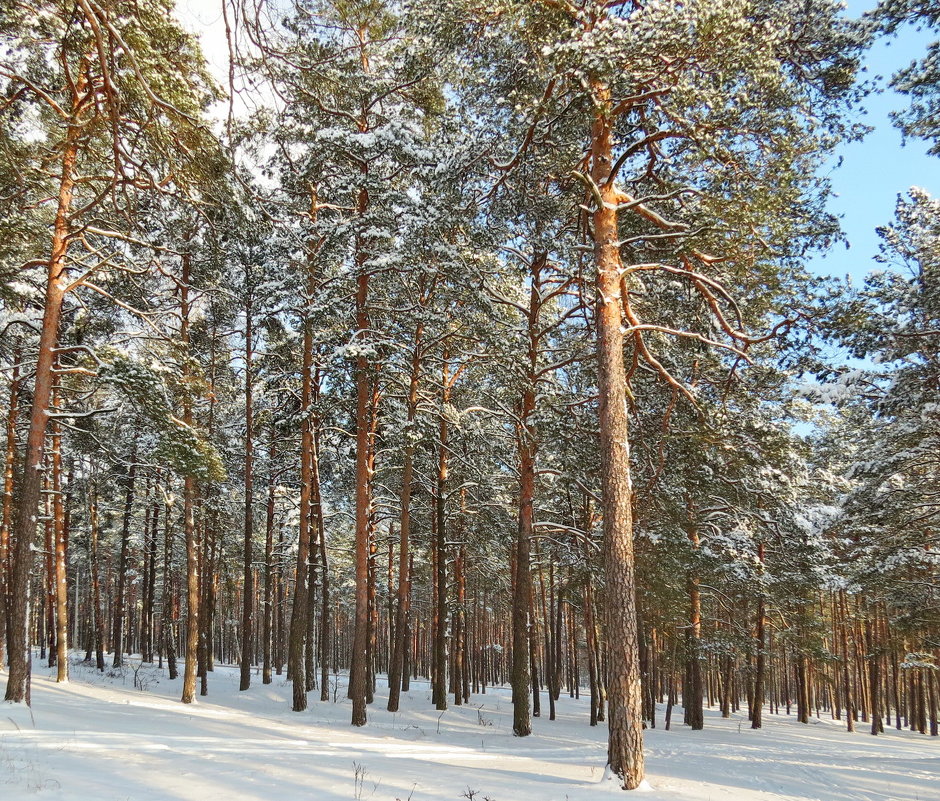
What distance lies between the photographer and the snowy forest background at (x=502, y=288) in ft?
23.2

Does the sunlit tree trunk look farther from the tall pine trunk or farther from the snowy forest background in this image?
the tall pine trunk

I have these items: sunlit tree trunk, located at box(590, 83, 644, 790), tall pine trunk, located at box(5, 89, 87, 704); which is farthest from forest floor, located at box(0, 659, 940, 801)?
tall pine trunk, located at box(5, 89, 87, 704)

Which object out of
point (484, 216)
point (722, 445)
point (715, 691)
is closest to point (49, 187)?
point (484, 216)

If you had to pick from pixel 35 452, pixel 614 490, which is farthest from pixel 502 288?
pixel 35 452

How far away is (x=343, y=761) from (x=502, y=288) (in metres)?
10.0

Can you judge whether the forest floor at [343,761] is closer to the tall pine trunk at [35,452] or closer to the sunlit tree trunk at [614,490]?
the sunlit tree trunk at [614,490]

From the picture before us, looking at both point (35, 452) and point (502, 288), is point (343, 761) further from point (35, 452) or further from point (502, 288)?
point (502, 288)

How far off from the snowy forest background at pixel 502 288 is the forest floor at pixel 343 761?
1245mm

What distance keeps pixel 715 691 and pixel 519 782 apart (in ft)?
180

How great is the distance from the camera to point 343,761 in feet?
28.2

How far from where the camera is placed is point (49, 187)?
12.0m

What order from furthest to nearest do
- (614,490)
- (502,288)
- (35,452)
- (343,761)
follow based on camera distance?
(502,288)
(35,452)
(343,761)
(614,490)

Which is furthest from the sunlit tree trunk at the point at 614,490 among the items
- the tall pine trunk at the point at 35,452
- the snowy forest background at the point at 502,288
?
the tall pine trunk at the point at 35,452

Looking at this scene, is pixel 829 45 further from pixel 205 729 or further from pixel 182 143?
pixel 205 729
